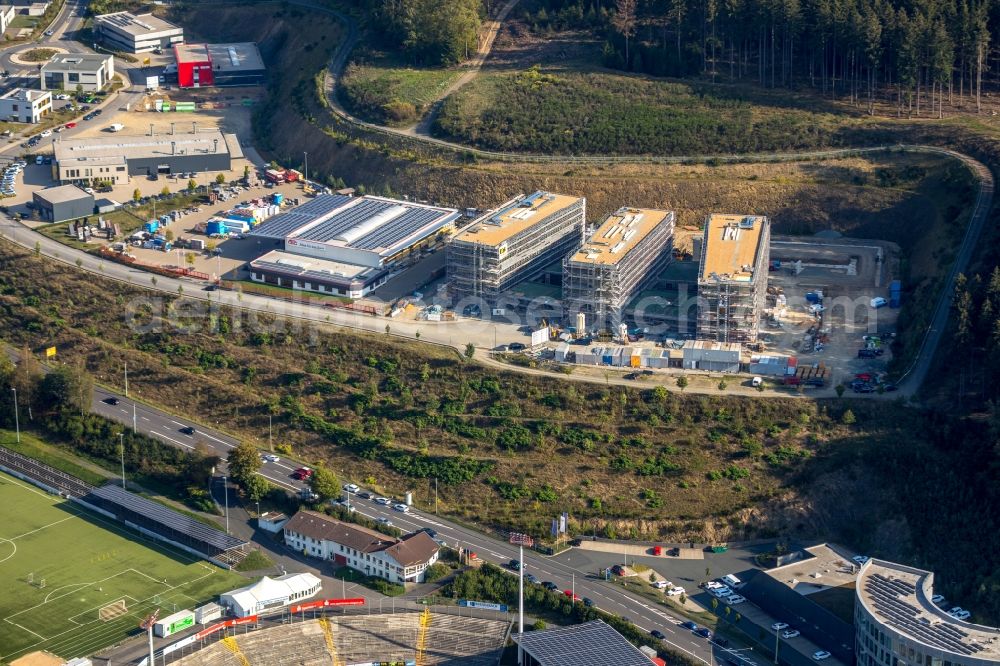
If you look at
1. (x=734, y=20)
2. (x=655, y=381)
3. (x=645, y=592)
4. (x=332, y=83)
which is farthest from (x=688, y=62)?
(x=645, y=592)

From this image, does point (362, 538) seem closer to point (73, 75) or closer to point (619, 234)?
point (619, 234)

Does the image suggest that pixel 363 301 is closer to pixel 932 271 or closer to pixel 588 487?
pixel 588 487

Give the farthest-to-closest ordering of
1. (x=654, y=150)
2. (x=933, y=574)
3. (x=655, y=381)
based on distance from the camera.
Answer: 1. (x=654, y=150)
2. (x=655, y=381)
3. (x=933, y=574)

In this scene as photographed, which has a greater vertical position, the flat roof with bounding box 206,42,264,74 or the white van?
the flat roof with bounding box 206,42,264,74

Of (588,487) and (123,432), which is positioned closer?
(588,487)

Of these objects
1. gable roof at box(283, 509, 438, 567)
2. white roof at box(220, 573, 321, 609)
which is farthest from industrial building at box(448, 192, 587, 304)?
white roof at box(220, 573, 321, 609)

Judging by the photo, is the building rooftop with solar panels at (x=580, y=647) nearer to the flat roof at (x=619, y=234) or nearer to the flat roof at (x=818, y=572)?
the flat roof at (x=818, y=572)

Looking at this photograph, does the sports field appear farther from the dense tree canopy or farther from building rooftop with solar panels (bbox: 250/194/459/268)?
the dense tree canopy
